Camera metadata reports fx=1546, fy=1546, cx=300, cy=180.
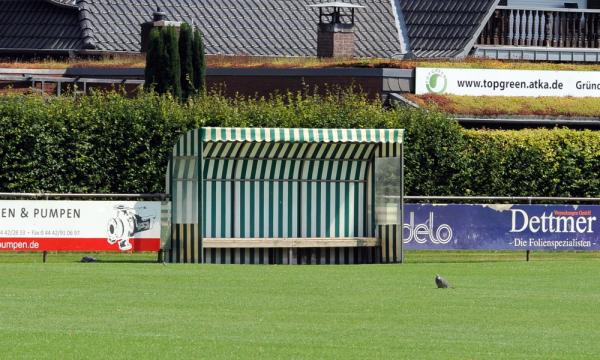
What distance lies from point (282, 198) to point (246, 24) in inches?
884

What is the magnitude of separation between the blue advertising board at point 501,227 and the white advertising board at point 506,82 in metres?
8.52

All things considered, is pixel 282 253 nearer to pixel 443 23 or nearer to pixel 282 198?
pixel 282 198

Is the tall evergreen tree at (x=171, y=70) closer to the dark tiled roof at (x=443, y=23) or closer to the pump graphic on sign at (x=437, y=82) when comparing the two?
the pump graphic on sign at (x=437, y=82)

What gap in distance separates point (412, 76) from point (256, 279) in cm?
1755

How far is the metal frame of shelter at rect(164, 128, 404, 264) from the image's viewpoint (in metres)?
31.5

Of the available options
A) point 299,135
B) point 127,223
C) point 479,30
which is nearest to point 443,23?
point 479,30

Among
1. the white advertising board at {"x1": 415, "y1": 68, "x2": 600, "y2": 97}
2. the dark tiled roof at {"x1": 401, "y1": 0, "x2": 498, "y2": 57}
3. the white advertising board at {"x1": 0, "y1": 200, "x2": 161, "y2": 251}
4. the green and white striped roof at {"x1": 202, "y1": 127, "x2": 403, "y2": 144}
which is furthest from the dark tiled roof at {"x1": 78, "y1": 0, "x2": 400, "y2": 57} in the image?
the green and white striped roof at {"x1": 202, "y1": 127, "x2": 403, "y2": 144}

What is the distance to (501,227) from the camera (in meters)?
34.7

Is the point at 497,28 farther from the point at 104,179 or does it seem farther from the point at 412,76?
the point at 104,179

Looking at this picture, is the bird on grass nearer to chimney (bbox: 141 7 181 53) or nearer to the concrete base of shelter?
the concrete base of shelter

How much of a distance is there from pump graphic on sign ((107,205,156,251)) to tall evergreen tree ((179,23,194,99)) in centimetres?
879

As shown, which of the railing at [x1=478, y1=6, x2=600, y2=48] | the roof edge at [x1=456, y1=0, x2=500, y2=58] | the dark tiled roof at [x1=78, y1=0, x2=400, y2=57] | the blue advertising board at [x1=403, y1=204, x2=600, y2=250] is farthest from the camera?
the dark tiled roof at [x1=78, y1=0, x2=400, y2=57]

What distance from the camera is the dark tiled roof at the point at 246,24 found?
172 feet

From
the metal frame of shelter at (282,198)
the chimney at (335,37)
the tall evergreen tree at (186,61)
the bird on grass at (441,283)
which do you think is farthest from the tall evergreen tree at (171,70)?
the bird on grass at (441,283)
